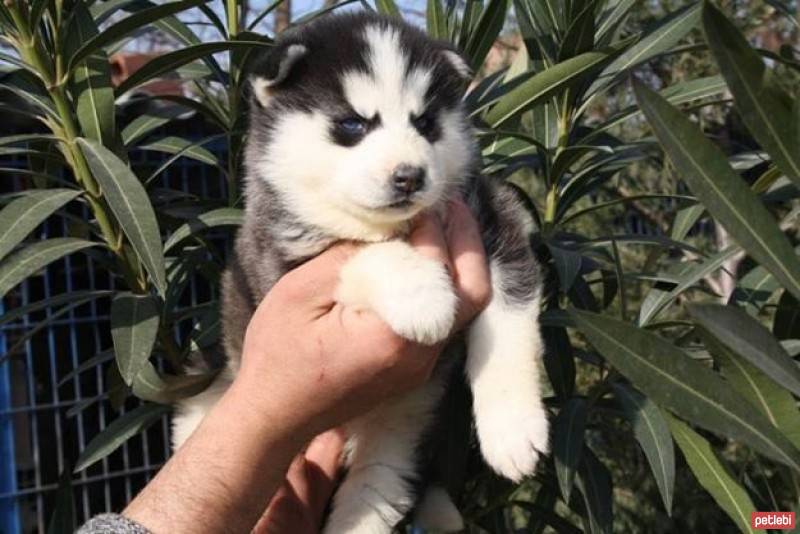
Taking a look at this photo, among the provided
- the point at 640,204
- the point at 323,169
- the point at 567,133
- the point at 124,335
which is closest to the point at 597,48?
the point at 567,133

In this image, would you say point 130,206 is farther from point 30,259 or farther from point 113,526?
point 113,526

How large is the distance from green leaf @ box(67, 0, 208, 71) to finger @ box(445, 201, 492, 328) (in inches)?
28.3

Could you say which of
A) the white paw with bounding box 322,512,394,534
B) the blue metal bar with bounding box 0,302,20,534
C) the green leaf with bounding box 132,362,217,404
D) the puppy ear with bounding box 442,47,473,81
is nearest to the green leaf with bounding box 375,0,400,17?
the puppy ear with bounding box 442,47,473,81

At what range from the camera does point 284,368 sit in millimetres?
1880

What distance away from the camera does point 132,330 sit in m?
1.93

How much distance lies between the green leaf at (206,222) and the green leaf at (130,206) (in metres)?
0.24

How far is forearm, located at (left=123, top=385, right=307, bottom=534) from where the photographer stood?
6.08ft

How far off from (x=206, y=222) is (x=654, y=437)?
1.07 metres

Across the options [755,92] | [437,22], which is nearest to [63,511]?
[437,22]

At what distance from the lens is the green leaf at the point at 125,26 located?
6.44ft

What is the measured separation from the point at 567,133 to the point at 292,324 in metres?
0.84

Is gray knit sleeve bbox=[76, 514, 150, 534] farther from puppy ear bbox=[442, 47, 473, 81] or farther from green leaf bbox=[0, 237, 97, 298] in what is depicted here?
puppy ear bbox=[442, 47, 473, 81]

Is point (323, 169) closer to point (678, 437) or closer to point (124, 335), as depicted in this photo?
point (124, 335)

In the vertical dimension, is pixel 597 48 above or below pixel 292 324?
above
